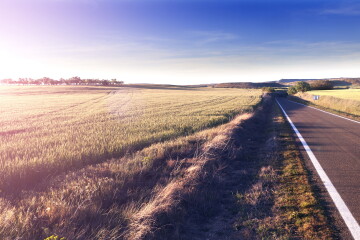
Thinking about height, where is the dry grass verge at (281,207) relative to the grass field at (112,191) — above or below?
below

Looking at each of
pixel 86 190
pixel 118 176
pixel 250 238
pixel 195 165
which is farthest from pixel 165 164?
pixel 250 238

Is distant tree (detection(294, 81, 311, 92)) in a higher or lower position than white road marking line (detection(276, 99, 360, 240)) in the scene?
higher

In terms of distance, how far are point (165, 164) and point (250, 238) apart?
326 cm

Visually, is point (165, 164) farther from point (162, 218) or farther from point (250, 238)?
point (250, 238)

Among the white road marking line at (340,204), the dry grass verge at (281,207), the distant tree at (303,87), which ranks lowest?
the dry grass verge at (281,207)

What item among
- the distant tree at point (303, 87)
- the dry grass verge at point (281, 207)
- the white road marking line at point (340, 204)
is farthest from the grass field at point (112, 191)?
the distant tree at point (303, 87)

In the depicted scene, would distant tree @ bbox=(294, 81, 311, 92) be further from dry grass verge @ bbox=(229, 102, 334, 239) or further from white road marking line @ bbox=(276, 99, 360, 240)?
dry grass verge @ bbox=(229, 102, 334, 239)

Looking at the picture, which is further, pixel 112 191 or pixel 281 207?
pixel 112 191

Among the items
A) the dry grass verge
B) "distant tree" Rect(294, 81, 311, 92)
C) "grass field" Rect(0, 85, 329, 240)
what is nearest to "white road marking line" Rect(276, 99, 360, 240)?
the dry grass verge

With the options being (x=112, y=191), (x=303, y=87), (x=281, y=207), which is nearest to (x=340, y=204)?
(x=281, y=207)

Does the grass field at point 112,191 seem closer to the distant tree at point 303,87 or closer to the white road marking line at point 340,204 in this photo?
the white road marking line at point 340,204

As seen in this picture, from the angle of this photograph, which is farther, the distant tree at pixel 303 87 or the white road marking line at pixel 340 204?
the distant tree at pixel 303 87

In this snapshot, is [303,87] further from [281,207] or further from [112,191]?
[112,191]

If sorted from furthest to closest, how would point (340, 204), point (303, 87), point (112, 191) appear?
1. point (303, 87)
2. point (112, 191)
3. point (340, 204)
